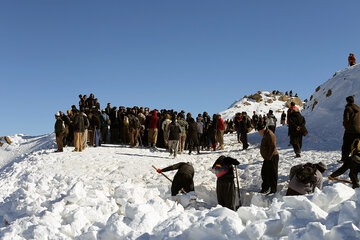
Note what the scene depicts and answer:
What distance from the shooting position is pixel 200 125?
15.1 meters

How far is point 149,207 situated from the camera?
4867 millimetres

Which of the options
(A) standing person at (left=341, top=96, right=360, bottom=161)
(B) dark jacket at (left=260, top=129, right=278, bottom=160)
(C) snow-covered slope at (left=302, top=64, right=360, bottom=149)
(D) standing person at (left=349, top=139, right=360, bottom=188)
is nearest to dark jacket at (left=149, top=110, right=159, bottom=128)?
(C) snow-covered slope at (left=302, top=64, right=360, bottom=149)

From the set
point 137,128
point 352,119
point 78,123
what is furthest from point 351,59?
point 78,123

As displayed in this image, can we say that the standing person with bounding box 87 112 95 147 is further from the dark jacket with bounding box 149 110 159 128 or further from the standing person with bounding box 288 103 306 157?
the standing person with bounding box 288 103 306 157

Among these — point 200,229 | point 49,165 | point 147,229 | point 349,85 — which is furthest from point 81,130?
point 349,85

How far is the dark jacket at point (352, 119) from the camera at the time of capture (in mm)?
8430

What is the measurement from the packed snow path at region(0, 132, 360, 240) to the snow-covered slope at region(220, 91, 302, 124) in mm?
37850

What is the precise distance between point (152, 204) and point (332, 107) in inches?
656

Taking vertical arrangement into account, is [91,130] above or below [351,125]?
above

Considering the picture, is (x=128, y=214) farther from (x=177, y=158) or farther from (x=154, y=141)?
(x=154, y=141)

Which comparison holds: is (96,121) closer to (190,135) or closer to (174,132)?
(174,132)

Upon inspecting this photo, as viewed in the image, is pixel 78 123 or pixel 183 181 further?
pixel 78 123

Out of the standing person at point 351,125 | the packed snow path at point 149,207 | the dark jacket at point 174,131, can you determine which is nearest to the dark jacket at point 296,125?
the packed snow path at point 149,207

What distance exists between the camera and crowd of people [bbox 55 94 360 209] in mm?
6711
